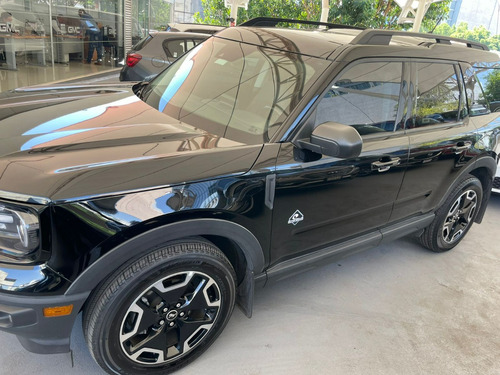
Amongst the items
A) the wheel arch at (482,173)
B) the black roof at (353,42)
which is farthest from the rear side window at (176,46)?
the wheel arch at (482,173)

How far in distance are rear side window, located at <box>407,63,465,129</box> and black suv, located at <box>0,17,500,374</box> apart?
1 cm

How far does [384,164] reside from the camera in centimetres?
252

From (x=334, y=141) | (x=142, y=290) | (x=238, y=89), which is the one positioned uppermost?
(x=238, y=89)

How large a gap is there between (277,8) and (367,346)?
1377 cm

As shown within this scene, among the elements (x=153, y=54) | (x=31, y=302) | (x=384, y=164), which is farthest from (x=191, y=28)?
(x=31, y=302)

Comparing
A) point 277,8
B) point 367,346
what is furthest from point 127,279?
point 277,8

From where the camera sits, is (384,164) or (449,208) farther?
(449,208)

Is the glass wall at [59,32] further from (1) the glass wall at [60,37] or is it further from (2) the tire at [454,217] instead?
(2) the tire at [454,217]

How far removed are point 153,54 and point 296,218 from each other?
18.3 feet

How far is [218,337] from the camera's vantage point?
2361 millimetres

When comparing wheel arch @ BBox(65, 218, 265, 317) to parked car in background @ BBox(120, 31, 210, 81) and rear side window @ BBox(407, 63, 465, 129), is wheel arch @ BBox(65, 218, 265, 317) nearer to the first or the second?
rear side window @ BBox(407, 63, 465, 129)

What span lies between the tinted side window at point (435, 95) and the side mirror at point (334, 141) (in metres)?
0.96

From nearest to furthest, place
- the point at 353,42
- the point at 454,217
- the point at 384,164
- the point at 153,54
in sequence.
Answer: the point at 353,42
the point at 384,164
the point at 454,217
the point at 153,54

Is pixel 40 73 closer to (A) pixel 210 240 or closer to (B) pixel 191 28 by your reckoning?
(B) pixel 191 28
